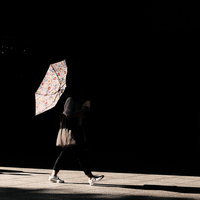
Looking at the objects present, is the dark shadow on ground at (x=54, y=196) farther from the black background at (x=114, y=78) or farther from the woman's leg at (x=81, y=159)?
the black background at (x=114, y=78)

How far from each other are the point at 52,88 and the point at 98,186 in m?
2.02

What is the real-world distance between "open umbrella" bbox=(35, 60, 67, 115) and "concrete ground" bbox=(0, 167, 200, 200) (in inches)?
55.3

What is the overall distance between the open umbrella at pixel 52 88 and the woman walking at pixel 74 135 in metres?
0.42

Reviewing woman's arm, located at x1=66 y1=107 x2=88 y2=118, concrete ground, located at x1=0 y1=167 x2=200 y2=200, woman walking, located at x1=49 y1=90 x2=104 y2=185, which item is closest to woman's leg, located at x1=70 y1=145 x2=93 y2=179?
woman walking, located at x1=49 y1=90 x2=104 y2=185

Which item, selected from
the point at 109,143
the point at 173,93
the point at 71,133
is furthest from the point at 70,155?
the point at 71,133

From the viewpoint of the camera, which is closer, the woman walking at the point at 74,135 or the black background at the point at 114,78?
the woman walking at the point at 74,135

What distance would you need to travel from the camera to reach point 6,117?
54.7 feet

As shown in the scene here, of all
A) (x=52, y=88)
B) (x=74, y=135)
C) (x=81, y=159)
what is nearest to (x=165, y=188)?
(x=81, y=159)

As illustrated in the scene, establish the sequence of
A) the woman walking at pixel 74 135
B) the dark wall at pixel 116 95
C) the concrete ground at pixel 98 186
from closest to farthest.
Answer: the concrete ground at pixel 98 186 → the woman walking at pixel 74 135 → the dark wall at pixel 116 95

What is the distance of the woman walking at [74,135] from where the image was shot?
8211 mm

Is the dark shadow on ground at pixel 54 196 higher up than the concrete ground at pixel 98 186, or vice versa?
the dark shadow on ground at pixel 54 196

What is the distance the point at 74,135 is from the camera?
8242mm

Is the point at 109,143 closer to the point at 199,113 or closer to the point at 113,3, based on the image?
the point at 199,113

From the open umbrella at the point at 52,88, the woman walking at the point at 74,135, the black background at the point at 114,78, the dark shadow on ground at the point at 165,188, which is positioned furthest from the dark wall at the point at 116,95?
the dark shadow on ground at the point at 165,188
